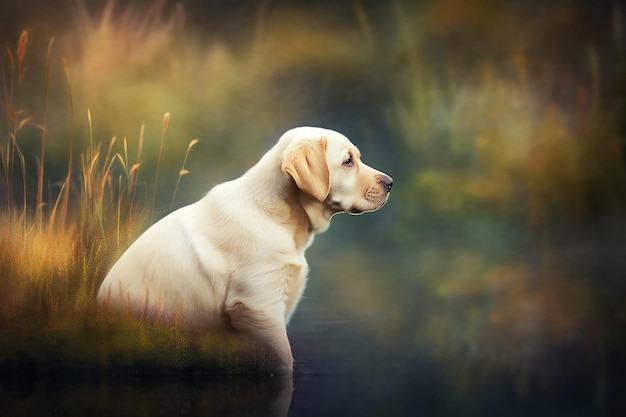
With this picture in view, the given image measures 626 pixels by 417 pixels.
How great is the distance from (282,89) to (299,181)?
1181 mm

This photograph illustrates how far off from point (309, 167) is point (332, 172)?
166 millimetres

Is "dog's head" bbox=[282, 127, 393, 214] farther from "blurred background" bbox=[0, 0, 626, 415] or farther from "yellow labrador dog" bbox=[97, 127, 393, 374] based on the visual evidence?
"blurred background" bbox=[0, 0, 626, 415]

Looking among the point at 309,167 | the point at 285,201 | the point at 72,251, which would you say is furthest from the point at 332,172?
the point at 72,251

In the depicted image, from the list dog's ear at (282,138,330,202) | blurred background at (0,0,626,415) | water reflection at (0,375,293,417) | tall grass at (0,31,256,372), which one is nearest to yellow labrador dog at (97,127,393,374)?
dog's ear at (282,138,330,202)

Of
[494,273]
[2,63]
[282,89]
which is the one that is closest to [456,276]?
[494,273]

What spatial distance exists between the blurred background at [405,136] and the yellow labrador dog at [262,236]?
0.57 m

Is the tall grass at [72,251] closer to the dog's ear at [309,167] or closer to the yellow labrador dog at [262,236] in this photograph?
the yellow labrador dog at [262,236]

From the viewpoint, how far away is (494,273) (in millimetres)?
4691

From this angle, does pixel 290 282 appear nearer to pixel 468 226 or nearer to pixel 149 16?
pixel 468 226

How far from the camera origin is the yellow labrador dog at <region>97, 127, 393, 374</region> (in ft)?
12.4

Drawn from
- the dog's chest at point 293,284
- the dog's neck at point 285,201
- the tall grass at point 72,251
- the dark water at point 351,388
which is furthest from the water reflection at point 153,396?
the dog's neck at point 285,201

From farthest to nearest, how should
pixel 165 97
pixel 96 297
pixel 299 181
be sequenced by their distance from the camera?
pixel 165 97 < pixel 96 297 < pixel 299 181

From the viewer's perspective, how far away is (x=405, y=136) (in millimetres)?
4727

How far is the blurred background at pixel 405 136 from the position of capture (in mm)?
4555
